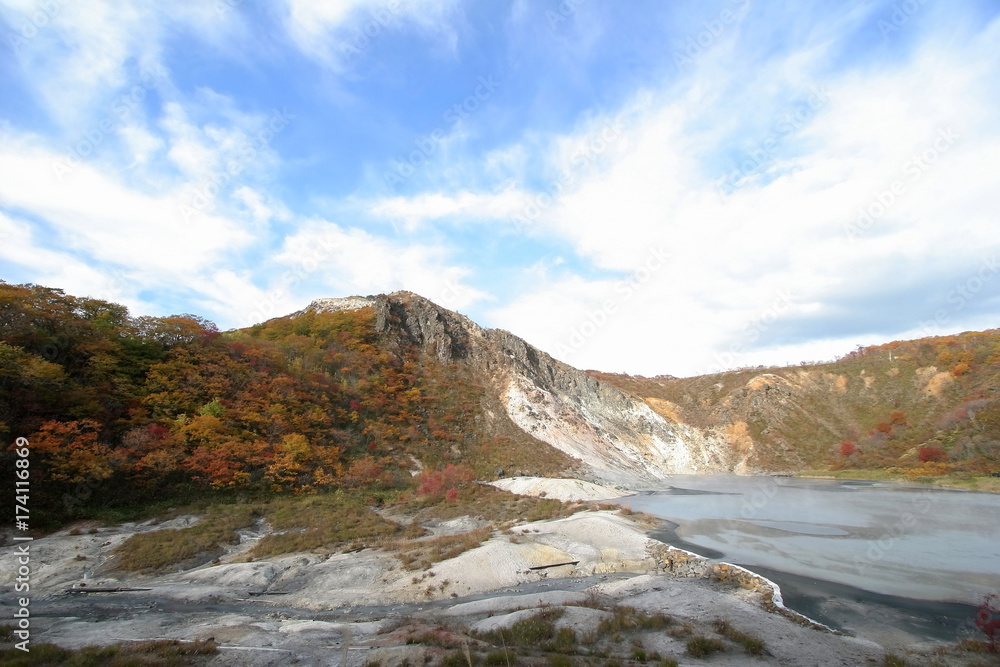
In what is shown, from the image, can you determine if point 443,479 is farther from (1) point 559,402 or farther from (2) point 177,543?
(1) point 559,402

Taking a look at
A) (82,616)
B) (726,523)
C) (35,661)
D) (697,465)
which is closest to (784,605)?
(726,523)

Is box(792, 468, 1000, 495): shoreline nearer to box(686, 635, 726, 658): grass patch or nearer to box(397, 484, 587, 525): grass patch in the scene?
box(397, 484, 587, 525): grass patch

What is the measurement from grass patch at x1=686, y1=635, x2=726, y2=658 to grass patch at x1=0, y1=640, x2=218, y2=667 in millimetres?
12097

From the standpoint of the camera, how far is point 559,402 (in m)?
66.7

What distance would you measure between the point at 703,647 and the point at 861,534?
19.1 meters

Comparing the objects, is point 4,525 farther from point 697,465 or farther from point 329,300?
point 697,465

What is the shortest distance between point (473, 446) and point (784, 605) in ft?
128

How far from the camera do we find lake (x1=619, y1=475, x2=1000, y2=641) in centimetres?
1450

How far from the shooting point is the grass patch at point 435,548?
855 inches

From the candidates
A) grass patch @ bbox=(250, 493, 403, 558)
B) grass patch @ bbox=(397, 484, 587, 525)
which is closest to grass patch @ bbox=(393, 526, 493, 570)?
grass patch @ bbox=(250, 493, 403, 558)

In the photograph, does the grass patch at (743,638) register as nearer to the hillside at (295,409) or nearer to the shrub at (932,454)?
the hillside at (295,409)

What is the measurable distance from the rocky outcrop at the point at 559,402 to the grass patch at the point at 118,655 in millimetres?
44990

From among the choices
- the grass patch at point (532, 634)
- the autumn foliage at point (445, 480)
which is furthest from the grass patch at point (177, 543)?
the grass patch at point (532, 634)

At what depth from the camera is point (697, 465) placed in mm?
71062
